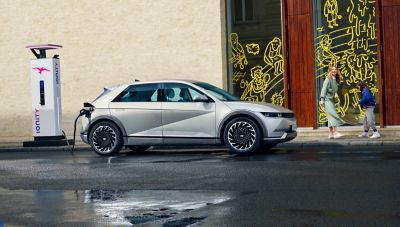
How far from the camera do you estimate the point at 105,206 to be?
8.95 meters

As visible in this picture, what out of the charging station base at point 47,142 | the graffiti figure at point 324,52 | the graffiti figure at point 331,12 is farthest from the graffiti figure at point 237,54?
the charging station base at point 47,142

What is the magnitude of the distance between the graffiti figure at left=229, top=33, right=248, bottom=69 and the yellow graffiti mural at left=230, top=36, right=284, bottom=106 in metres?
0.04

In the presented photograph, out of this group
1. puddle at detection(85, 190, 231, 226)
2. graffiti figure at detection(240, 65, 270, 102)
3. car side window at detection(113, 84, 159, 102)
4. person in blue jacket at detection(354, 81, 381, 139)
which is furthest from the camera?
graffiti figure at detection(240, 65, 270, 102)

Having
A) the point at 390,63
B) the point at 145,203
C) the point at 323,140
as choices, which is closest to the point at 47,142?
the point at 323,140

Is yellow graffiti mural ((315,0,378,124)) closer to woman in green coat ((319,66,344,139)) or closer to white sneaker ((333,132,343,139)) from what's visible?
woman in green coat ((319,66,344,139))

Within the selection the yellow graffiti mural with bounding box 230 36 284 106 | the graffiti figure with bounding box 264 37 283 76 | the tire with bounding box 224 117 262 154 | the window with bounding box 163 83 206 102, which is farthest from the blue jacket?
the window with bounding box 163 83 206 102

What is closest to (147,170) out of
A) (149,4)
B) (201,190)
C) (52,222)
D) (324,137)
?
(201,190)

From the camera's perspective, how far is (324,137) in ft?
67.3

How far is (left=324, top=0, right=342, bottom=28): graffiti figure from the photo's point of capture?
70.5ft

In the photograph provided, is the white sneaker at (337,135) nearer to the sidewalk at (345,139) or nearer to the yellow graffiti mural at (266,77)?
the sidewalk at (345,139)

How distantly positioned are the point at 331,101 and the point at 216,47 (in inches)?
177

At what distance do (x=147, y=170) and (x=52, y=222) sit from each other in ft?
17.1

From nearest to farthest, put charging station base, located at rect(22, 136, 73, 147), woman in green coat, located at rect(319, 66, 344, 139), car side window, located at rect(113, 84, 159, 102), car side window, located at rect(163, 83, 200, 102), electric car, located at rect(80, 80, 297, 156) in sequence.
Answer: electric car, located at rect(80, 80, 297, 156) → car side window, located at rect(163, 83, 200, 102) → car side window, located at rect(113, 84, 159, 102) → woman in green coat, located at rect(319, 66, 344, 139) → charging station base, located at rect(22, 136, 73, 147)

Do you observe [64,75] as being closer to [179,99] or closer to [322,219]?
[179,99]
